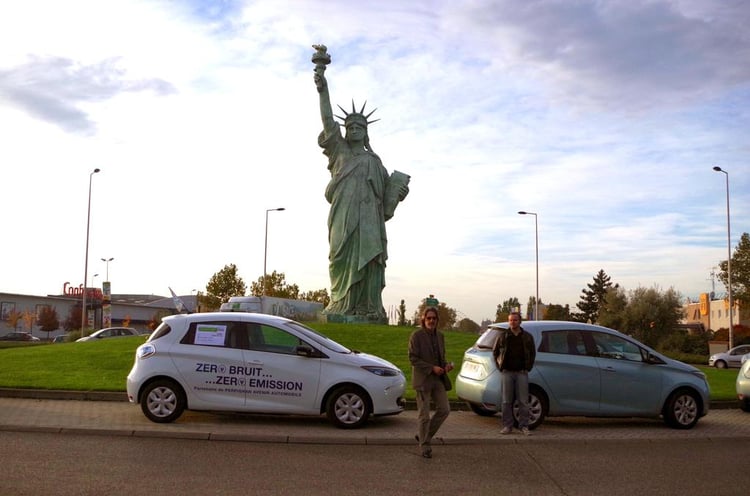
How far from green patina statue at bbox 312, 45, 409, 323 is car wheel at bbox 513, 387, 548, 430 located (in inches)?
1005

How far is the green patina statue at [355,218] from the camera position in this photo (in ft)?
123

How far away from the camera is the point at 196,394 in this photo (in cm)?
1132

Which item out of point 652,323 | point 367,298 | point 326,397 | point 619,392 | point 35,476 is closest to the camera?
point 35,476

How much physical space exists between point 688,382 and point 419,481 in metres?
6.26

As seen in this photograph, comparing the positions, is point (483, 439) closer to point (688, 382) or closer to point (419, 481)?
point (419, 481)

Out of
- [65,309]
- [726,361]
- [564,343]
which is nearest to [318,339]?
[564,343]

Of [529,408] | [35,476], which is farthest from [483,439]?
[35,476]

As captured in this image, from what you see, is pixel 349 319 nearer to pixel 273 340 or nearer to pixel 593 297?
pixel 273 340

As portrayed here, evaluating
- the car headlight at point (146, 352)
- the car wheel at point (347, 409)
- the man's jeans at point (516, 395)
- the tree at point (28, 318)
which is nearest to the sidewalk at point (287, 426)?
the car wheel at point (347, 409)

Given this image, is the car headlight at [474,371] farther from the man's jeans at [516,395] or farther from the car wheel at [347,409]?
the car wheel at [347,409]

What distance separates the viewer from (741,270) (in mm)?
56031

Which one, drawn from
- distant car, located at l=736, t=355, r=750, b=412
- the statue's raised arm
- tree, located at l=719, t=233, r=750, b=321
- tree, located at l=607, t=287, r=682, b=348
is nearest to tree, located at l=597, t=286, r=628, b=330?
tree, located at l=607, t=287, r=682, b=348

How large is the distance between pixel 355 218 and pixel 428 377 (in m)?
28.2

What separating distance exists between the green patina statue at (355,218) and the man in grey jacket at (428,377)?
27856 millimetres
